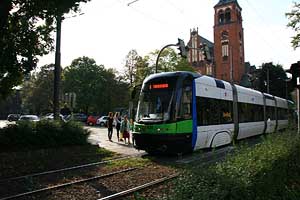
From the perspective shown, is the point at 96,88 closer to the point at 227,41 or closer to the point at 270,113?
the point at 227,41

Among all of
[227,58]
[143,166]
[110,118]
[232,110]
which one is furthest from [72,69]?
[143,166]

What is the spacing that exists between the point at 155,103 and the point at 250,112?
28.6 feet

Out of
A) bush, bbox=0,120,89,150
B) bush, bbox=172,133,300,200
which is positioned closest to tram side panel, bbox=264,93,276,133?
bush, bbox=0,120,89,150

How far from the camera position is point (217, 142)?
50.1 feet

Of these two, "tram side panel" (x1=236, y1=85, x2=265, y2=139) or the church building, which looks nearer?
"tram side panel" (x1=236, y1=85, x2=265, y2=139)

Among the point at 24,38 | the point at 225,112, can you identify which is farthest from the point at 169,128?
the point at 24,38

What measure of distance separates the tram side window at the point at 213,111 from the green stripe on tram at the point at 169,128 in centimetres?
82

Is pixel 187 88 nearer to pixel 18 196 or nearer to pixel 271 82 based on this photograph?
pixel 18 196

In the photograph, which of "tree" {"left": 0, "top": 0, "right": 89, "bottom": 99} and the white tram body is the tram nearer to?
the white tram body

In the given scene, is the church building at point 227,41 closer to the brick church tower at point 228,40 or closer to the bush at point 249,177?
the brick church tower at point 228,40

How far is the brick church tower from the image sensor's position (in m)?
76.0

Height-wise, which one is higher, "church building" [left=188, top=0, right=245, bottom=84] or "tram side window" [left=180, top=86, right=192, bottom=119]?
"church building" [left=188, top=0, right=245, bottom=84]

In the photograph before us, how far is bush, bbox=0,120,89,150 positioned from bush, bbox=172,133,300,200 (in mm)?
9538

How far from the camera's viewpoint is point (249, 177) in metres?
4.65
